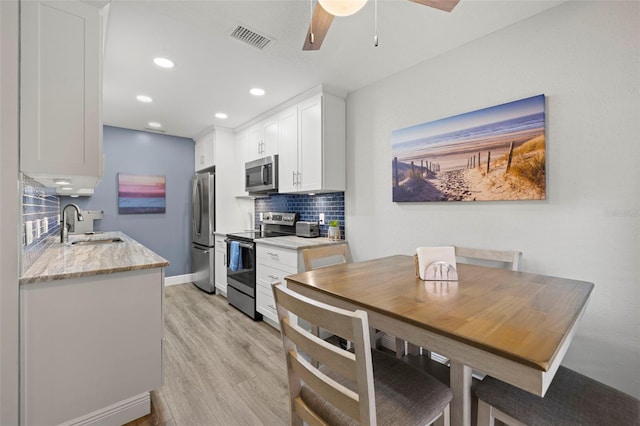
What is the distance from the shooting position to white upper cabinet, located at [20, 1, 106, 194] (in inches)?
56.2

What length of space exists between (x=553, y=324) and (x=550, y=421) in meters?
0.33

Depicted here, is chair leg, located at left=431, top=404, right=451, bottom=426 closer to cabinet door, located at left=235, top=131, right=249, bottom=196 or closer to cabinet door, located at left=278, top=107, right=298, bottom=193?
cabinet door, located at left=278, top=107, right=298, bottom=193

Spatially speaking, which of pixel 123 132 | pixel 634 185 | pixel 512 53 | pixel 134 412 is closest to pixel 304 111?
pixel 512 53

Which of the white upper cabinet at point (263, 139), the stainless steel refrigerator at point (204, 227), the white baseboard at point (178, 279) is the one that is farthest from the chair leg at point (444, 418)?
the white baseboard at point (178, 279)

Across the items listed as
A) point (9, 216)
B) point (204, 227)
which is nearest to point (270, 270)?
point (204, 227)

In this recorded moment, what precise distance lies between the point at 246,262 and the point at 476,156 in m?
2.55

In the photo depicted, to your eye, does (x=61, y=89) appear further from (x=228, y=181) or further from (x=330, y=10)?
(x=228, y=181)

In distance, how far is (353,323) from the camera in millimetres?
729

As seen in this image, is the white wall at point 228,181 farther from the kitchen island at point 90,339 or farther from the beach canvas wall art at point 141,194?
the kitchen island at point 90,339

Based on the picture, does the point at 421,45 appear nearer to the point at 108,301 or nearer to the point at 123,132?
the point at 108,301

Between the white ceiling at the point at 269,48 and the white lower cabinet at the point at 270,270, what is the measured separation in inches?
64.9

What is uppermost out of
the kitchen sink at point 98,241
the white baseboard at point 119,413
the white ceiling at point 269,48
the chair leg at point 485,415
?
the white ceiling at point 269,48

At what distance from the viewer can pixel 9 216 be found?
1.35 m

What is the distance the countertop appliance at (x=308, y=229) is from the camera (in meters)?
3.24
